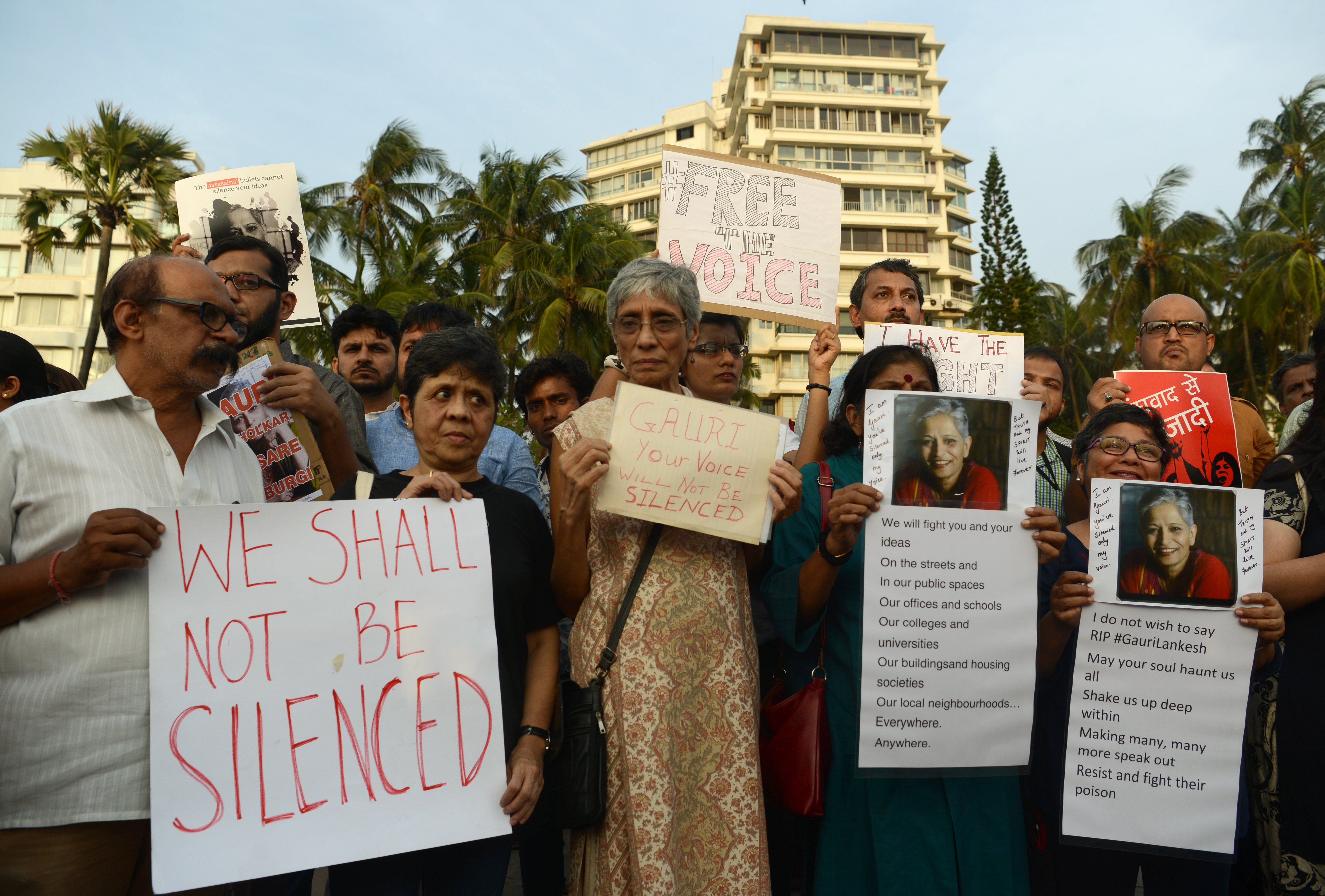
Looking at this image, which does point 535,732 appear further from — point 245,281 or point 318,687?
point 245,281

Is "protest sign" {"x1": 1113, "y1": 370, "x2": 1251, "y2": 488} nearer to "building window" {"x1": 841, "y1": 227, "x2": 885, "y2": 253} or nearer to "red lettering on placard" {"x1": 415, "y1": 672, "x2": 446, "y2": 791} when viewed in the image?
"red lettering on placard" {"x1": 415, "y1": 672, "x2": 446, "y2": 791}

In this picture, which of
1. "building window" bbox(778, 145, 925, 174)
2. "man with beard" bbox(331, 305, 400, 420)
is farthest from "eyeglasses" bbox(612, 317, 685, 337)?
"building window" bbox(778, 145, 925, 174)

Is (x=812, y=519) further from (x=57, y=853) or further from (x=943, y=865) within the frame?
(x=57, y=853)

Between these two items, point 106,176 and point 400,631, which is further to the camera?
point 106,176

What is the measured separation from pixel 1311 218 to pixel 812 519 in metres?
41.0

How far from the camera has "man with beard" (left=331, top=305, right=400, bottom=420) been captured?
4402mm

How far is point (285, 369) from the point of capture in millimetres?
2604

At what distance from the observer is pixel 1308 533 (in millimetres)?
2648

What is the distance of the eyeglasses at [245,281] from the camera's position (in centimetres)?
306

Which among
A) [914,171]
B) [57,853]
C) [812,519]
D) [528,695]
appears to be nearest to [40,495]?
[57,853]

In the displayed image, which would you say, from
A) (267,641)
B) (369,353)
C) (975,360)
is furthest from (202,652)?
(975,360)

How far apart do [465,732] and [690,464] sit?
94 centimetres

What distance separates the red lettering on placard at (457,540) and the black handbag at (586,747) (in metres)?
0.46

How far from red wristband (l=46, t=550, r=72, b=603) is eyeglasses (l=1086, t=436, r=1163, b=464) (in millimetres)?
3025
